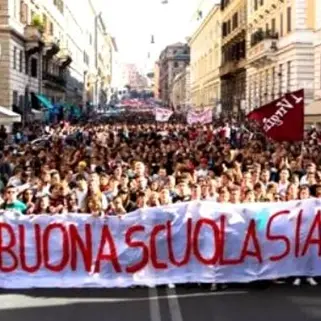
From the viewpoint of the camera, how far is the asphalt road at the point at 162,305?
33.3 ft

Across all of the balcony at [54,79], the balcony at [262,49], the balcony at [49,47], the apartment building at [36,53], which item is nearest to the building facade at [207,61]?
the apartment building at [36,53]

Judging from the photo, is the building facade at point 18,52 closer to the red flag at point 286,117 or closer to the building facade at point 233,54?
the building facade at point 233,54

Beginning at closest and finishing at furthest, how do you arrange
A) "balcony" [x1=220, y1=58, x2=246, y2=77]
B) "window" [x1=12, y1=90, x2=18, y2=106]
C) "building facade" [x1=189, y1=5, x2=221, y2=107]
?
"window" [x1=12, y1=90, x2=18, y2=106] → "balcony" [x1=220, y1=58, x2=246, y2=77] → "building facade" [x1=189, y1=5, x2=221, y2=107]

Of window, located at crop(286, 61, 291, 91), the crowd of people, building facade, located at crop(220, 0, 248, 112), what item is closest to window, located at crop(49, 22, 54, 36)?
building facade, located at crop(220, 0, 248, 112)

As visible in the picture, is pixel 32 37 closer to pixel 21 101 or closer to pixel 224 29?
pixel 21 101

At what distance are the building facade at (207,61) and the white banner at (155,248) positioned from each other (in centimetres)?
7869

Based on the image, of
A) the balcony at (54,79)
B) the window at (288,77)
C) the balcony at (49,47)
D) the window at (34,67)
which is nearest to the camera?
the window at (288,77)

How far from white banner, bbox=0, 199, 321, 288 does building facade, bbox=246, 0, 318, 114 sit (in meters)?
34.0

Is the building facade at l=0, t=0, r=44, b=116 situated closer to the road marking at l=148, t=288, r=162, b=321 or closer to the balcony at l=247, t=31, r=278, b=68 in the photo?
the balcony at l=247, t=31, r=278, b=68

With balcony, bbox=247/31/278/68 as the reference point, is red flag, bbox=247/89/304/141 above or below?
below

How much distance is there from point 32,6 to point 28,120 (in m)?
10.6

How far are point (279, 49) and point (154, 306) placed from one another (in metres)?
47.1

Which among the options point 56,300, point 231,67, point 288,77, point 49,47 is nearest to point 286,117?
point 56,300

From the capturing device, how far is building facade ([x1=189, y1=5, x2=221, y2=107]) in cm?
10238
